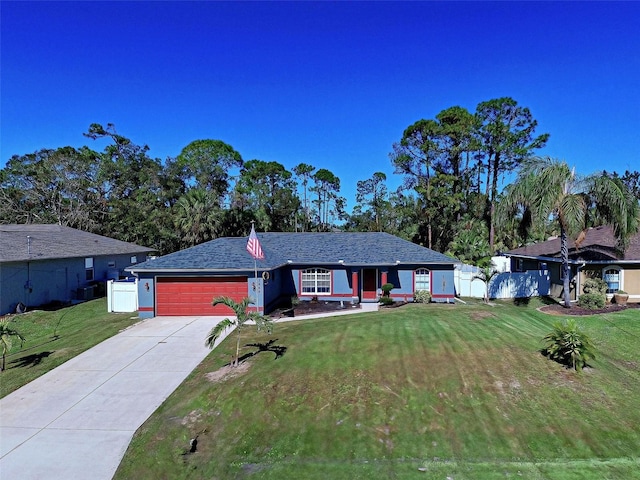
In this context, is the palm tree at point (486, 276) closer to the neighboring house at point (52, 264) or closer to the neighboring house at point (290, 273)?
the neighboring house at point (290, 273)

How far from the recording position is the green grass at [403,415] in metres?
7.07

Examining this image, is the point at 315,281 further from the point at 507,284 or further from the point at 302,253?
the point at 507,284

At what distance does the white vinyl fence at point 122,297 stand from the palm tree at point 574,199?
2053cm

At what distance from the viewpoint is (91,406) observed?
9.32 meters

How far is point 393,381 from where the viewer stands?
990 centimetres

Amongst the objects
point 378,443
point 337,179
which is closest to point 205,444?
point 378,443

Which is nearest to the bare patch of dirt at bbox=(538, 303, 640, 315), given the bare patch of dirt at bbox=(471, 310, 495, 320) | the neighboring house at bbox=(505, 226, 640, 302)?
the neighboring house at bbox=(505, 226, 640, 302)

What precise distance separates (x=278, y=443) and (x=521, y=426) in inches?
215

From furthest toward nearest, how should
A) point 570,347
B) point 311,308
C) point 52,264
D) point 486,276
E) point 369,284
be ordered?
1. point 52,264
2. point 369,284
3. point 486,276
4. point 311,308
5. point 570,347

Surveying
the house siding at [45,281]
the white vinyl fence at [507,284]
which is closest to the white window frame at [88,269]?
the house siding at [45,281]

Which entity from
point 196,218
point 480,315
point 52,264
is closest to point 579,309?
point 480,315

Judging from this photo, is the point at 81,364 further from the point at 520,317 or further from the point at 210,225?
the point at 210,225

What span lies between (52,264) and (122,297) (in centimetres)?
686

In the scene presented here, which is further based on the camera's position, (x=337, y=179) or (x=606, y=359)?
(x=337, y=179)
